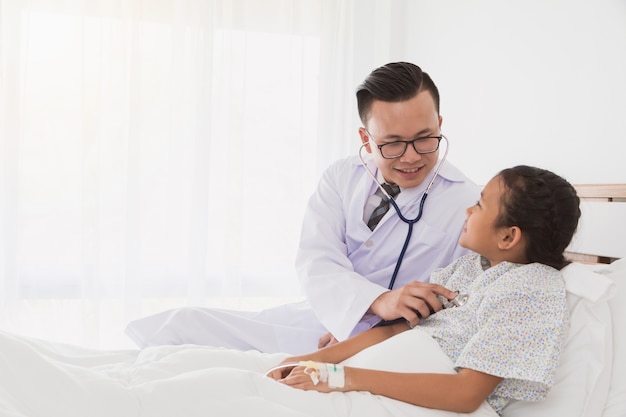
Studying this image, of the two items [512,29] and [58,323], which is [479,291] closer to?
[512,29]

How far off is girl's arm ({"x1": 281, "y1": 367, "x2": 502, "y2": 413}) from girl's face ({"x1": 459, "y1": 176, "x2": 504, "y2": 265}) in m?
0.31

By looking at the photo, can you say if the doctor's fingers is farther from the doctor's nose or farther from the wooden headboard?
the wooden headboard

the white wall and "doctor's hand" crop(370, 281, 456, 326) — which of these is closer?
"doctor's hand" crop(370, 281, 456, 326)

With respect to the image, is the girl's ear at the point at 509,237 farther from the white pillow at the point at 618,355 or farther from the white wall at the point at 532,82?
the white wall at the point at 532,82

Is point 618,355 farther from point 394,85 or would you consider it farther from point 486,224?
point 394,85

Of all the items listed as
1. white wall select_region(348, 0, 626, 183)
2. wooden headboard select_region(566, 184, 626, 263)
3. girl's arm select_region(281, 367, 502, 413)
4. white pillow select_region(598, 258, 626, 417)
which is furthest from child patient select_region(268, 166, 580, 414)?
white wall select_region(348, 0, 626, 183)

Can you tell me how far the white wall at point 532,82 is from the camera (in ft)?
6.80

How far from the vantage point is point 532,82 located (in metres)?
2.57

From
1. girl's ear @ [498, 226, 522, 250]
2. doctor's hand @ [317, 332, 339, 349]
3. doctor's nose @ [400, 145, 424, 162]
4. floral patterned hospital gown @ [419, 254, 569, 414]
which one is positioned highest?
doctor's nose @ [400, 145, 424, 162]

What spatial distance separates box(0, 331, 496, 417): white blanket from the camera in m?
1.13

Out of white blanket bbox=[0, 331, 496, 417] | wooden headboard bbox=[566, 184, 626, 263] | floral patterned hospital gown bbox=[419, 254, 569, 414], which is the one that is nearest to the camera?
white blanket bbox=[0, 331, 496, 417]

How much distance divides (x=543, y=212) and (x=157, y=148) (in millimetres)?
2971

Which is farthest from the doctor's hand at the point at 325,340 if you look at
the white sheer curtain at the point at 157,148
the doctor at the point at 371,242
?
the white sheer curtain at the point at 157,148

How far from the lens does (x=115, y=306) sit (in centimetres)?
394
